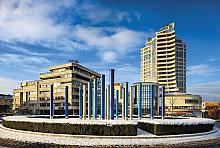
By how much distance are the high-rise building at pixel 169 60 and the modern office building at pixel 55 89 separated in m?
58.8

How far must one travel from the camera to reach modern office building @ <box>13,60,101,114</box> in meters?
93.6

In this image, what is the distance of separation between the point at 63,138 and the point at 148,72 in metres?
158

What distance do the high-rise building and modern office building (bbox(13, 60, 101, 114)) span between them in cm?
5879

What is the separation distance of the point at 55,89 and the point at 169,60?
82.6 m

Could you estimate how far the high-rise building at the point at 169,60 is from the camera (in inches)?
6255

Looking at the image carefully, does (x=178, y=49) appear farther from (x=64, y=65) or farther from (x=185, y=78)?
(x=64, y=65)

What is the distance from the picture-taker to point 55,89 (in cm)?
9819

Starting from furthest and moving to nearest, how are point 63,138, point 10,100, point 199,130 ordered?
point 10,100 < point 199,130 < point 63,138

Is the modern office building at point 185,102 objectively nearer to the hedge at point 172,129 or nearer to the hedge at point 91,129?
the hedge at point 172,129

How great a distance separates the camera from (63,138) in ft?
77.6

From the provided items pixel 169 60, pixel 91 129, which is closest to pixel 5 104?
pixel 169 60

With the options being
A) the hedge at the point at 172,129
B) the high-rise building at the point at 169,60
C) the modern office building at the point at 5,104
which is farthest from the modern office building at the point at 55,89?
the hedge at the point at 172,129

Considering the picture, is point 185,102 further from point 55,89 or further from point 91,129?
point 91,129

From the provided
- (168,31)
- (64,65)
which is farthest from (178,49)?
(64,65)
